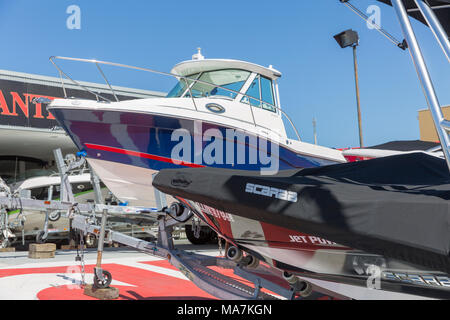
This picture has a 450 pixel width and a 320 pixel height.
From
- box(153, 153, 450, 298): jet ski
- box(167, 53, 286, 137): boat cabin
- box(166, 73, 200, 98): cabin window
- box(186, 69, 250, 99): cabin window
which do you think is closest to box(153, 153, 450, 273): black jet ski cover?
box(153, 153, 450, 298): jet ski

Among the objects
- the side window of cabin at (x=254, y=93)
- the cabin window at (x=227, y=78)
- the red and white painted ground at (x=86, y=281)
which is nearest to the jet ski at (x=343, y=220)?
the red and white painted ground at (x=86, y=281)

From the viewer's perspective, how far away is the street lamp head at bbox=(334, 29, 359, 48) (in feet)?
41.9

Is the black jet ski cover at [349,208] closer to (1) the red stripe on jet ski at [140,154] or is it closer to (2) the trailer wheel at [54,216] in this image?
(1) the red stripe on jet ski at [140,154]

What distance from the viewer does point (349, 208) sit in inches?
73.2

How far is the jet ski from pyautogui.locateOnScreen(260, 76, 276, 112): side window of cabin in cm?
504

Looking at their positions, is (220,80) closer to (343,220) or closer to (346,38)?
(343,220)

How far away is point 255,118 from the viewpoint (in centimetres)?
721

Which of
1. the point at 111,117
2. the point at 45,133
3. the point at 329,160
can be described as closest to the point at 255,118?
the point at 329,160

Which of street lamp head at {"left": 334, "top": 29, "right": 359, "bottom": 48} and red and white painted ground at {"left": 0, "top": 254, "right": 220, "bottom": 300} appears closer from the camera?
red and white painted ground at {"left": 0, "top": 254, "right": 220, "bottom": 300}

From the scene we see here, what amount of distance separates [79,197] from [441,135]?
10.0 metres

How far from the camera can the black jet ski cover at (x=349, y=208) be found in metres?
1.70

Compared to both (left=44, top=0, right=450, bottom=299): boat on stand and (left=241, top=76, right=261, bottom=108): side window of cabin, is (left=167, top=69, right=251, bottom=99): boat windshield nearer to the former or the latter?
(left=241, top=76, right=261, bottom=108): side window of cabin

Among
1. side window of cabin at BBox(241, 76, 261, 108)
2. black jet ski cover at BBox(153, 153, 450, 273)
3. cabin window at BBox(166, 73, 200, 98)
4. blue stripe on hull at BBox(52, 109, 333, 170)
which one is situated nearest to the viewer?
black jet ski cover at BBox(153, 153, 450, 273)

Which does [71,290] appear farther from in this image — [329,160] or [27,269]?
[329,160]
